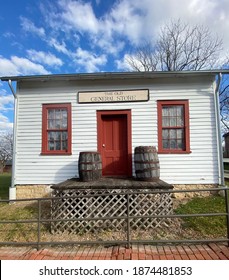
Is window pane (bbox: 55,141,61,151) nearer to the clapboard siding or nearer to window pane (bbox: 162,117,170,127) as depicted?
the clapboard siding

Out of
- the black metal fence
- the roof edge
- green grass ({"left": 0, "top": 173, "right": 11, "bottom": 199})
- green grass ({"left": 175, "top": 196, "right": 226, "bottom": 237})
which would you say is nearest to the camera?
the black metal fence

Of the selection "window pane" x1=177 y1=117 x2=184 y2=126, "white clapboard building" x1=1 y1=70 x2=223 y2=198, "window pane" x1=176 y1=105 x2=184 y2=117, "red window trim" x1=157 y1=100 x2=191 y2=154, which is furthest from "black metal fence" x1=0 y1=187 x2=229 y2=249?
"window pane" x1=176 y1=105 x2=184 y2=117

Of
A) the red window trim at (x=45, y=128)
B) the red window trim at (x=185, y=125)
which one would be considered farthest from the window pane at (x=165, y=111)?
the red window trim at (x=45, y=128)

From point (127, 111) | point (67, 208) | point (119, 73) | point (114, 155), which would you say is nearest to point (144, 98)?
point (127, 111)

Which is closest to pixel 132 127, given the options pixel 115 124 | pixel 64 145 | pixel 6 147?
pixel 115 124

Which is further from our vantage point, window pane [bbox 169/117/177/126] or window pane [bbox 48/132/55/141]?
window pane [bbox 48/132/55/141]

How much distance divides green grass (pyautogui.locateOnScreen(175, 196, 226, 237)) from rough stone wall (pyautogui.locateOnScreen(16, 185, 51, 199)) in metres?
3.90

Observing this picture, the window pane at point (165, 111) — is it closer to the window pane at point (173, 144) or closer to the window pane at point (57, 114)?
the window pane at point (173, 144)

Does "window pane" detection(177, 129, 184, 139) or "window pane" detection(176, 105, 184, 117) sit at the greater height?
"window pane" detection(176, 105, 184, 117)

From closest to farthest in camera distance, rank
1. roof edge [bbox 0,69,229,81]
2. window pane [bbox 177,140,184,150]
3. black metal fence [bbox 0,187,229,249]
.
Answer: black metal fence [bbox 0,187,229,249] < roof edge [bbox 0,69,229,81] < window pane [bbox 177,140,184,150]

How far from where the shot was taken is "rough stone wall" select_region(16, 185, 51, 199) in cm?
662

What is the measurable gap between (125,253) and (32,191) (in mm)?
4358

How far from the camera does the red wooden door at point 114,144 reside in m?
6.70

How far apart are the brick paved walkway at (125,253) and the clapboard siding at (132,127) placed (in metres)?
3.15
